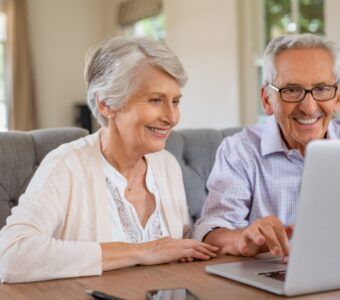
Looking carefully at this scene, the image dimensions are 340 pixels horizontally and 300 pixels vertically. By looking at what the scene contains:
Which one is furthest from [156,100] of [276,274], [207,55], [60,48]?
[60,48]

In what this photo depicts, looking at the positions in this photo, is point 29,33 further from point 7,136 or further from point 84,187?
point 84,187

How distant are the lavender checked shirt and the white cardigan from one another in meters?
0.12

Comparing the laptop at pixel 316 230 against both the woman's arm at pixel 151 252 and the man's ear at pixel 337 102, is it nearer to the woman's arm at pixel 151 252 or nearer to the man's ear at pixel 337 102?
the woman's arm at pixel 151 252

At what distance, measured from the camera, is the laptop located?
0.93m

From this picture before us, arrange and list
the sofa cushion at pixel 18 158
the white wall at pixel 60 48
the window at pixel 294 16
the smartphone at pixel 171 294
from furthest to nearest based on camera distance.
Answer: the white wall at pixel 60 48 < the window at pixel 294 16 < the sofa cushion at pixel 18 158 < the smartphone at pixel 171 294

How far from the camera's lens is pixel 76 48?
7559 mm

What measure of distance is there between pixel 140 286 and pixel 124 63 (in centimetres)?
62

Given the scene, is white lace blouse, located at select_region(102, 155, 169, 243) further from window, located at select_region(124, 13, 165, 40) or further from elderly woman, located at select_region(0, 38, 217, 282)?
window, located at select_region(124, 13, 165, 40)

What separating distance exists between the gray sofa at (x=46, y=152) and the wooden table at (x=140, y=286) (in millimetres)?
683

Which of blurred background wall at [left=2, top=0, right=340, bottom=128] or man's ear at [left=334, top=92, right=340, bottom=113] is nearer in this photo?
man's ear at [left=334, top=92, right=340, bottom=113]

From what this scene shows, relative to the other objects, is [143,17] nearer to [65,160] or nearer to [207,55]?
[207,55]

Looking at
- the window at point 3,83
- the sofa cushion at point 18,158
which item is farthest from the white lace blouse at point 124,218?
the window at point 3,83

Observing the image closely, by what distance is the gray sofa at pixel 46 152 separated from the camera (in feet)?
6.12

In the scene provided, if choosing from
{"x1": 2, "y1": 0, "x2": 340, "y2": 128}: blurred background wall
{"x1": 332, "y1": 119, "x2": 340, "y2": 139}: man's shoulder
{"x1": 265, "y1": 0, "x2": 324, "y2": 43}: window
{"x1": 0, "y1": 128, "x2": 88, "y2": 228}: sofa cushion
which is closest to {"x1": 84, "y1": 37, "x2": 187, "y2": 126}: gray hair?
{"x1": 0, "y1": 128, "x2": 88, "y2": 228}: sofa cushion
